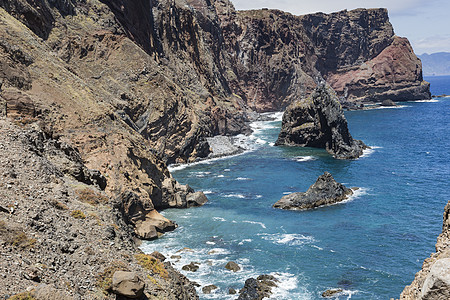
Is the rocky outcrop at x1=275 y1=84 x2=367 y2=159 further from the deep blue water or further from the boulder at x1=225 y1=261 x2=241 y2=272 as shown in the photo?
the boulder at x1=225 y1=261 x2=241 y2=272

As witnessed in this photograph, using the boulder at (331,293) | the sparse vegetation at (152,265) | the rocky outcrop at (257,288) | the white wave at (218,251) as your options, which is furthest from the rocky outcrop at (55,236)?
the white wave at (218,251)

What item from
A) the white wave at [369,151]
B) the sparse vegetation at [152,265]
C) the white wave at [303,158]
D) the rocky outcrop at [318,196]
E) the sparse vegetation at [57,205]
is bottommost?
the rocky outcrop at [318,196]

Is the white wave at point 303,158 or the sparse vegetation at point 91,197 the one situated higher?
the sparse vegetation at point 91,197

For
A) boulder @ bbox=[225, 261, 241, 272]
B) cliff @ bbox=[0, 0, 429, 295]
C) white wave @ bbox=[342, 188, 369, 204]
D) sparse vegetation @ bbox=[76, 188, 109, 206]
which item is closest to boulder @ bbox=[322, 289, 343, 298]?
boulder @ bbox=[225, 261, 241, 272]

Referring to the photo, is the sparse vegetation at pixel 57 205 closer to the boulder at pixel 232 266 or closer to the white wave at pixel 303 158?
the boulder at pixel 232 266

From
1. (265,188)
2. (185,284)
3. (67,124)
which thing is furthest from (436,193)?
(67,124)

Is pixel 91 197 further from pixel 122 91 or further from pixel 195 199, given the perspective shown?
pixel 122 91

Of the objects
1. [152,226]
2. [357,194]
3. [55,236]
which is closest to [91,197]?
[55,236]
